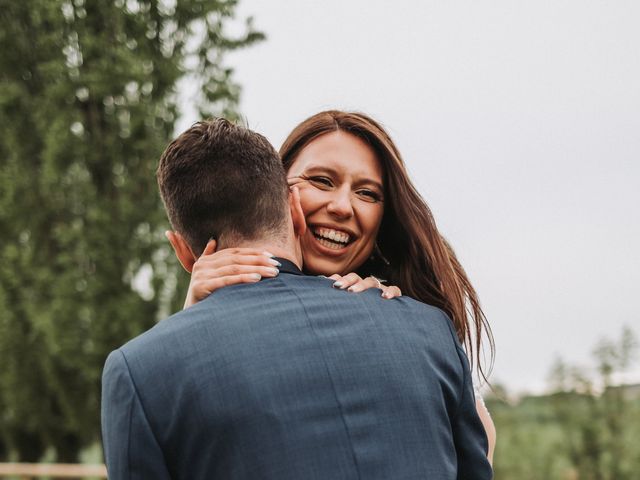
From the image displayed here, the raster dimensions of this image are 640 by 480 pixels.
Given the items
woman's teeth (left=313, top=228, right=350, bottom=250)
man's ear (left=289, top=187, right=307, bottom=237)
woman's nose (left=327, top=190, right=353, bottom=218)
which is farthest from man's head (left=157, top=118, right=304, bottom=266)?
woman's teeth (left=313, top=228, right=350, bottom=250)

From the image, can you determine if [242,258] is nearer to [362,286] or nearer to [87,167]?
[362,286]

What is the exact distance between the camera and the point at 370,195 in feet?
9.80

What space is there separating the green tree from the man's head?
464 cm

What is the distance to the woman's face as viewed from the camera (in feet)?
9.59

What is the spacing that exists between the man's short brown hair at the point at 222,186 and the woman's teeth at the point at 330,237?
787 mm

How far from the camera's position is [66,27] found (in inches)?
279

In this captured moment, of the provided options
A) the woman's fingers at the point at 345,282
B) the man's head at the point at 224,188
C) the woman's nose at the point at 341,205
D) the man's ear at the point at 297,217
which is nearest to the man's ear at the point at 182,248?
the man's head at the point at 224,188

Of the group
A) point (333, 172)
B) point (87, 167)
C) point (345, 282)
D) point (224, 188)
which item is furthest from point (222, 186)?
point (87, 167)

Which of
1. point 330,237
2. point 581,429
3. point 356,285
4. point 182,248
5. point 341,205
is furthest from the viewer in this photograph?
point 581,429

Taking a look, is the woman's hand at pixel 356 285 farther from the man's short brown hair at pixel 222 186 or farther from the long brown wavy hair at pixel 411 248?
the long brown wavy hair at pixel 411 248

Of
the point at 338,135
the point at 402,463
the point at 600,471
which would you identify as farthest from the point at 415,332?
the point at 600,471

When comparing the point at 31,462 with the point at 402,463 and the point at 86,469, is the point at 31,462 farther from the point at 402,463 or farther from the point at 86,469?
the point at 402,463

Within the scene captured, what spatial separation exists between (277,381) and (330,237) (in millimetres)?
1242

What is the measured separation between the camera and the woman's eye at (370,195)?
297 centimetres
